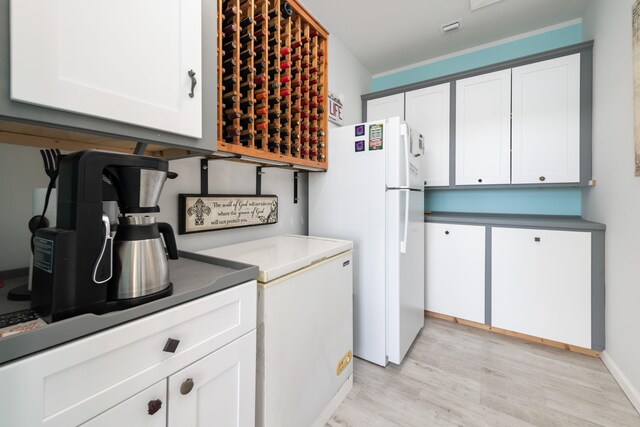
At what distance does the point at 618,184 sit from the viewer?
1.68 metres

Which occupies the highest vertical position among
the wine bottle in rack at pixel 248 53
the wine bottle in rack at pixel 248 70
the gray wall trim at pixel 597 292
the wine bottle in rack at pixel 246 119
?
the wine bottle in rack at pixel 248 53

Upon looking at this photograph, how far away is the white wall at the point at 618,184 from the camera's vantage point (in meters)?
1.51

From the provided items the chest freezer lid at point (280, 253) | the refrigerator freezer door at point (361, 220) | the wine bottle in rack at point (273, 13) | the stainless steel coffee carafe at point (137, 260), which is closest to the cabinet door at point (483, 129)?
the refrigerator freezer door at point (361, 220)

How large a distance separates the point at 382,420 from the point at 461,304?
143 cm

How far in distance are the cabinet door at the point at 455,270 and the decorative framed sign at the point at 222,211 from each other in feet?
5.28

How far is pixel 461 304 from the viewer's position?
2.41 metres

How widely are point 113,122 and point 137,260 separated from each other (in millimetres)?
398

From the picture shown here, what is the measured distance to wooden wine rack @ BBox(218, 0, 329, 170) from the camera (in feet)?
3.95

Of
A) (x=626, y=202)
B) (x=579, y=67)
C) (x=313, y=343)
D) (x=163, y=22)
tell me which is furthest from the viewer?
(x=579, y=67)

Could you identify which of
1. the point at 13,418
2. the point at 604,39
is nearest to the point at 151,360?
the point at 13,418

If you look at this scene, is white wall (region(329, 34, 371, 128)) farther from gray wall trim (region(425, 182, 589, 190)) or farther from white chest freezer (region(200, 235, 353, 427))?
white chest freezer (region(200, 235, 353, 427))

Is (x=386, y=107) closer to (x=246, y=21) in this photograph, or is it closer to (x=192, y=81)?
(x=246, y=21)

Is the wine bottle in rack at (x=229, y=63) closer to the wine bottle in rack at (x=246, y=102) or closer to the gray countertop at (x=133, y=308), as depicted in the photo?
the wine bottle in rack at (x=246, y=102)

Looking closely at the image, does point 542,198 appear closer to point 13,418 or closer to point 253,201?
point 253,201
